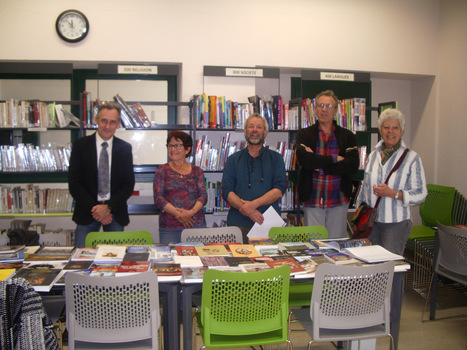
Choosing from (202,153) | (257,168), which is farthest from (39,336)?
(202,153)

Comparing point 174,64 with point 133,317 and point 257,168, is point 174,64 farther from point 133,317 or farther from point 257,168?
point 133,317

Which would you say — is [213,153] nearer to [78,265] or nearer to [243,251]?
[243,251]

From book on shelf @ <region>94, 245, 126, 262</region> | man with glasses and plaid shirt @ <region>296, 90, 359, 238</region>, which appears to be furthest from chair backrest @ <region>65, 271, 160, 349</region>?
man with glasses and plaid shirt @ <region>296, 90, 359, 238</region>

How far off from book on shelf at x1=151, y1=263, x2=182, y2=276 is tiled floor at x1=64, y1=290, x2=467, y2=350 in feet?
3.31

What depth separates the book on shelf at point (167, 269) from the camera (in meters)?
2.11

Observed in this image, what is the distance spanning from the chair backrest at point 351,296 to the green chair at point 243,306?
0.57 ft

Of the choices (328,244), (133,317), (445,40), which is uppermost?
(445,40)

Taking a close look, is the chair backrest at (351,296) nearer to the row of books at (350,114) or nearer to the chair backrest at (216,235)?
the chair backrest at (216,235)

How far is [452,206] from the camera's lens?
4840 millimetres

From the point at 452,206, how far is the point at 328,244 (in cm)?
288

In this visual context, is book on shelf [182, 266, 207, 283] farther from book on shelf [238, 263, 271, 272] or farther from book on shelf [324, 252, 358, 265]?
book on shelf [324, 252, 358, 265]

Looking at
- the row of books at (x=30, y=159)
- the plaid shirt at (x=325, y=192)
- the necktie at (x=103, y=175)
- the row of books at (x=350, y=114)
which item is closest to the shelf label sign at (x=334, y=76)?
the row of books at (x=350, y=114)

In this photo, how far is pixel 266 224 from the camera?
131 inches

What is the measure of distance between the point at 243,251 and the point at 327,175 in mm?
1355
